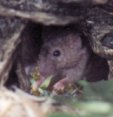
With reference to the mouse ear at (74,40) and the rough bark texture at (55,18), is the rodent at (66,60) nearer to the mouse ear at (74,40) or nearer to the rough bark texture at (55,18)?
the mouse ear at (74,40)

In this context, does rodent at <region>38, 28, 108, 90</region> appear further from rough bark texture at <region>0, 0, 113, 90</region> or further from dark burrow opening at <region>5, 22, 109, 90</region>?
rough bark texture at <region>0, 0, 113, 90</region>

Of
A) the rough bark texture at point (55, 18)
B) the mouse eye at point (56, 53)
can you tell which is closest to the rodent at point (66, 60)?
the mouse eye at point (56, 53)

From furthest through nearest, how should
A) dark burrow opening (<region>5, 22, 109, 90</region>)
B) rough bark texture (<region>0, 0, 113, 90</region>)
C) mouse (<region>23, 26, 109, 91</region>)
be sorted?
mouse (<region>23, 26, 109, 91</region>), dark burrow opening (<region>5, 22, 109, 90</region>), rough bark texture (<region>0, 0, 113, 90</region>)

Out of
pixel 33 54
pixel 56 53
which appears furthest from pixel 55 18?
pixel 56 53

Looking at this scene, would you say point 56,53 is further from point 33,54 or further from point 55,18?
point 55,18

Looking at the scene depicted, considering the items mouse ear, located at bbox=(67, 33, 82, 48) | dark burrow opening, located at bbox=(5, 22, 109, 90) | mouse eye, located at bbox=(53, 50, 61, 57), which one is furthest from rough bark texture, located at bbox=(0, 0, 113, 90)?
mouse eye, located at bbox=(53, 50, 61, 57)

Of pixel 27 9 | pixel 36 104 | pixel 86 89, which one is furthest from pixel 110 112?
pixel 27 9

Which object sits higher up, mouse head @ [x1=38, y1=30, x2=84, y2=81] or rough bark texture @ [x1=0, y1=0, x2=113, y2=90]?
rough bark texture @ [x1=0, y1=0, x2=113, y2=90]

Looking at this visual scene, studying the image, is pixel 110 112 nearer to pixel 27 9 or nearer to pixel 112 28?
pixel 27 9

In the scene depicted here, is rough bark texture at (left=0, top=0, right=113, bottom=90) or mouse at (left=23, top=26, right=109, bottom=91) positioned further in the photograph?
mouse at (left=23, top=26, right=109, bottom=91)
